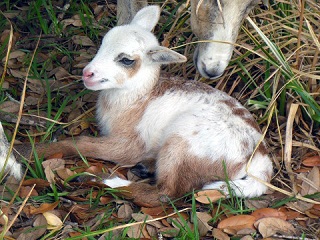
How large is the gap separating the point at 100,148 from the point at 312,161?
160 centimetres

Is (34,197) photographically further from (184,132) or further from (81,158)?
(184,132)

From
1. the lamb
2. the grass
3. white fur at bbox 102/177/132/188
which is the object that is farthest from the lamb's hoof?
the grass

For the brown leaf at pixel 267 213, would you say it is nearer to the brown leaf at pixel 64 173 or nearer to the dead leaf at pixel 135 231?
the dead leaf at pixel 135 231

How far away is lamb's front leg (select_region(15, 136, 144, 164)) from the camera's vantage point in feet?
17.3

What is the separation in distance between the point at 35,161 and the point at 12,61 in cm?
170

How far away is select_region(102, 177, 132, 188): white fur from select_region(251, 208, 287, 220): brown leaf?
2.96 ft

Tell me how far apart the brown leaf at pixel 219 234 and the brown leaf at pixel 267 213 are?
0.96 feet

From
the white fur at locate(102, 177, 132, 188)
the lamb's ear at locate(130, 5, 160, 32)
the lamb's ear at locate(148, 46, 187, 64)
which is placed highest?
the lamb's ear at locate(130, 5, 160, 32)

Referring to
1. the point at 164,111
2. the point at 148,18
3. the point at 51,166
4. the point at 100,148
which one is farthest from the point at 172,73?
the point at 51,166

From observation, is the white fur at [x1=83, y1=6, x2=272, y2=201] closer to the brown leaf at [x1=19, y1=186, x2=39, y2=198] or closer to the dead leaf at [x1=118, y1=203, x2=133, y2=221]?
the dead leaf at [x1=118, y1=203, x2=133, y2=221]

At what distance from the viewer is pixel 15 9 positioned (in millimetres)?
7254

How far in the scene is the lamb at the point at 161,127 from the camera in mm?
4926

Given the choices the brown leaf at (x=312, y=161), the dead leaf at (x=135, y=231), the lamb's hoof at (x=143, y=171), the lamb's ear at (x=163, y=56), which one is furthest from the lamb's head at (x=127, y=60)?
the brown leaf at (x=312, y=161)

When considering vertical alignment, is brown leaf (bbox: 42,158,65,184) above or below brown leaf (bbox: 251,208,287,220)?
below
